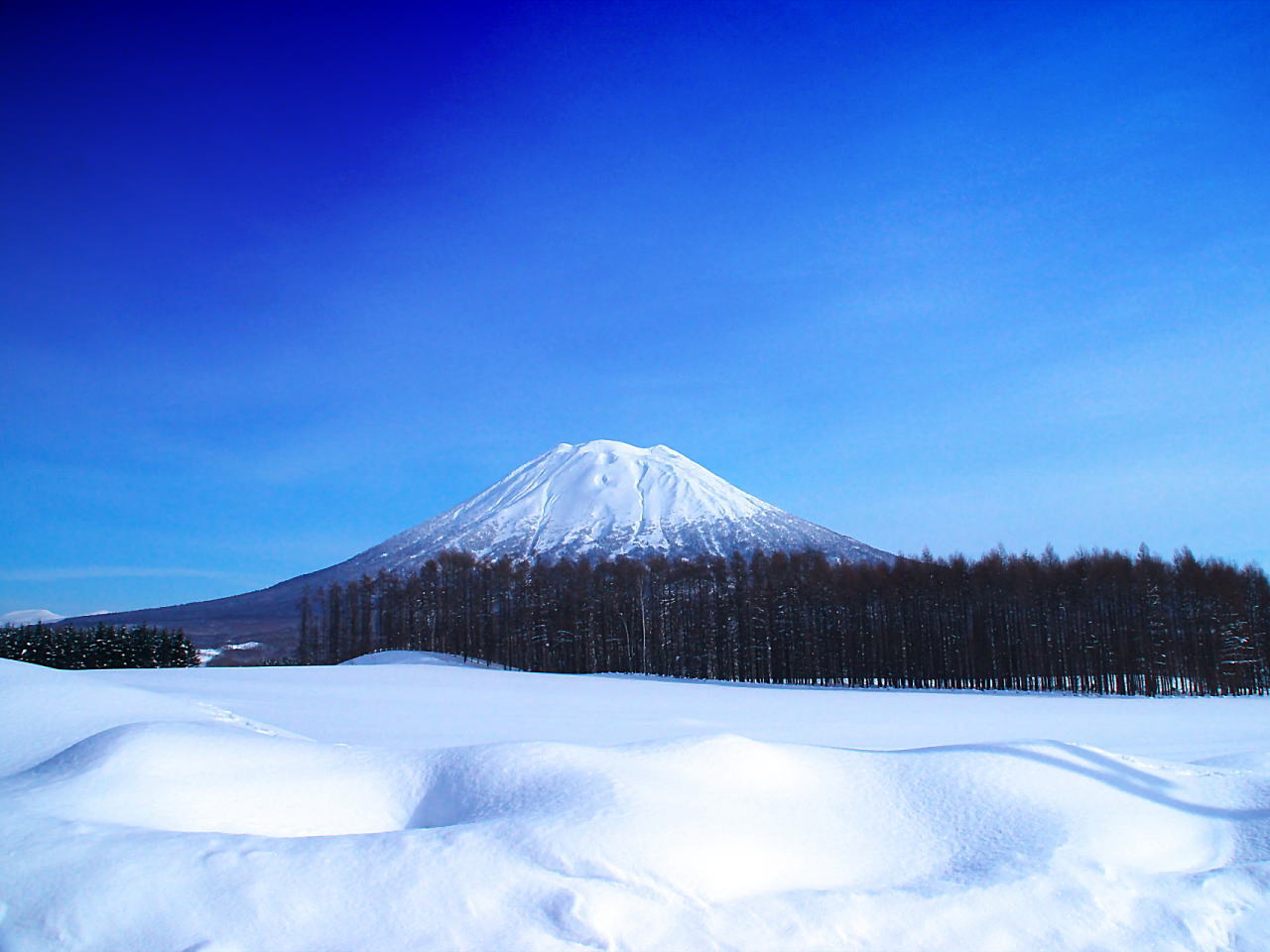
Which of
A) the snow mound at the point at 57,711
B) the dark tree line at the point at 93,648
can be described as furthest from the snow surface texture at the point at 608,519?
the snow mound at the point at 57,711

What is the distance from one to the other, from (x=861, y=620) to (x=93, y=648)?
41.7 m

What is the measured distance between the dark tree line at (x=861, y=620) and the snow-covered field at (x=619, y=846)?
128ft

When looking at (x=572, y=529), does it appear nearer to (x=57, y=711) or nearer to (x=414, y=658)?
(x=414, y=658)

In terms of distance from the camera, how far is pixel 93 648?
42.8m

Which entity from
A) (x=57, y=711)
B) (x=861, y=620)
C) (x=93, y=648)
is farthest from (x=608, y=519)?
(x=57, y=711)

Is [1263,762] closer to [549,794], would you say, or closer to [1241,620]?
[549,794]

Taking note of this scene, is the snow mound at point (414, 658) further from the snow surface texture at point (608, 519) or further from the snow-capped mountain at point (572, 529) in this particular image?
the snow surface texture at point (608, 519)

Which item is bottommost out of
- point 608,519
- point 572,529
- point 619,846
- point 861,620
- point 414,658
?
point 414,658

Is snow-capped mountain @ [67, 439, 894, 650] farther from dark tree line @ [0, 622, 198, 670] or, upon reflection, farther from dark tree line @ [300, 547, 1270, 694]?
dark tree line @ [0, 622, 198, 670]

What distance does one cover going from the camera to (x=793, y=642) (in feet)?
161

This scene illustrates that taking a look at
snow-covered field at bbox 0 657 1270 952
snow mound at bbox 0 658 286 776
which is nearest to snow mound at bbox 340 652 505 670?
snow mound at bbox 0 658 286 776

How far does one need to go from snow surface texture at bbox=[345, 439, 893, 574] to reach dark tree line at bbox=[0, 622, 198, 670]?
56.7m

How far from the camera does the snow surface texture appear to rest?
112m

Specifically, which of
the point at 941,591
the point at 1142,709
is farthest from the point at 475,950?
the point at 941,591
